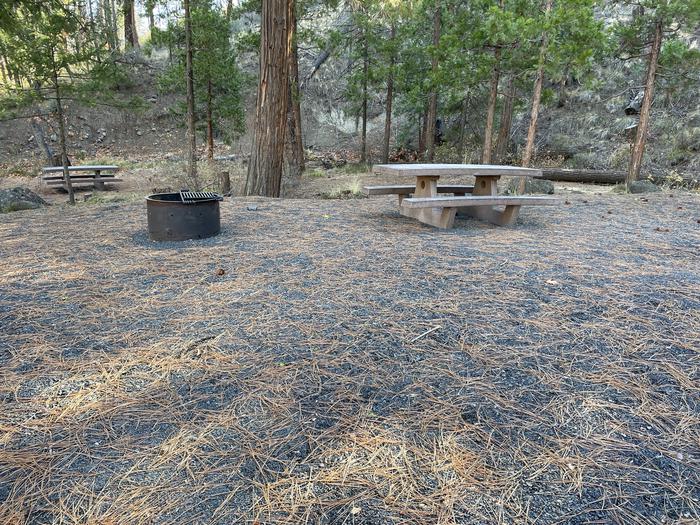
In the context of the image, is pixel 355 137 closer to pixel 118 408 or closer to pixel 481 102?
pixel 481 102

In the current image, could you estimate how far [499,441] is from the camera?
1.49 m

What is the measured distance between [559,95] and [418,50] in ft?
22.7

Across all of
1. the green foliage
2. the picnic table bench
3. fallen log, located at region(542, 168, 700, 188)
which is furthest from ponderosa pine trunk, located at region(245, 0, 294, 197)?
fallen log, located at region(542, 168, 700, 188)

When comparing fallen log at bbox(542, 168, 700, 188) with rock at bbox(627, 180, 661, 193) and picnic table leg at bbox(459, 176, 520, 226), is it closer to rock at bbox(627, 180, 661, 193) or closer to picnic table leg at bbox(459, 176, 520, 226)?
rock at bbox(627, 180, 661, 193)

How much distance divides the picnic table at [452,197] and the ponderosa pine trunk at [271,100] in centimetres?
247

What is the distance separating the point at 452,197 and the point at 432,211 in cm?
30

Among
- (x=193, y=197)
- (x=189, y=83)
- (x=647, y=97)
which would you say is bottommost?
(x=193, y=197)

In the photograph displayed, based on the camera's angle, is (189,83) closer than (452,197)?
No

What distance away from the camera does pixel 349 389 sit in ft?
5.75

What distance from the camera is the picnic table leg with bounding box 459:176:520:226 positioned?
4.90m

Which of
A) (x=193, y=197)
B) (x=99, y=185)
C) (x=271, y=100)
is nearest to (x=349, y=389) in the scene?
(x=193, y=197)

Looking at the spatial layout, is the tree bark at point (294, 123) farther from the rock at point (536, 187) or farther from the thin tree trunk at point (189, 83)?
the rock at point (536, 187)

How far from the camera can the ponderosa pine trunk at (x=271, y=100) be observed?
6438mm

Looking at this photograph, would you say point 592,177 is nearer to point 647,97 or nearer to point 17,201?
point 647,97
